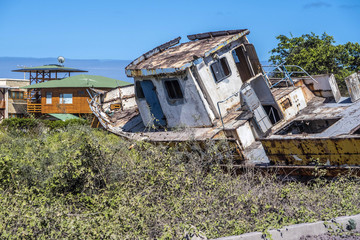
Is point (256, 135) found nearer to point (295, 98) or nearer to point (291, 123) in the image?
point (291, 123)

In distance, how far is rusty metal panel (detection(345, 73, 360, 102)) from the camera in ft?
36.7

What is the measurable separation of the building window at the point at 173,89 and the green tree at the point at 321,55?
466 inches

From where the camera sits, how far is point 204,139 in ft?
32.8

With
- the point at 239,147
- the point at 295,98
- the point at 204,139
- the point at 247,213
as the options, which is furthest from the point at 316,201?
the point at 295,98

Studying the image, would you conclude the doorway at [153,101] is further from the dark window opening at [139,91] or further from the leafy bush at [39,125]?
the leafy bush at [39,125]

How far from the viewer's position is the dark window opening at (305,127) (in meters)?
10.8

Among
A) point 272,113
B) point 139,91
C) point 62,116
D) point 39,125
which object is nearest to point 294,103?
point 272,113

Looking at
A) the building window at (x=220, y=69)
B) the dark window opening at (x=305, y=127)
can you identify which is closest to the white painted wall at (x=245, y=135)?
the dark window opening at (x=305, y=127)

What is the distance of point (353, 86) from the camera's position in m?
11.3

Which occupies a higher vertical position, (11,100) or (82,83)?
(11,100)

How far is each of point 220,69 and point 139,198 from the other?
21.2 feet

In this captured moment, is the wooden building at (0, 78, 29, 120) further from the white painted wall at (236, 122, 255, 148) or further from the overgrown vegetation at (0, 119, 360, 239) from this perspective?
the white painted wall at (236, 122, 255, 148)

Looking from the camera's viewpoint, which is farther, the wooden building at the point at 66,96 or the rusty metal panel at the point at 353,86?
the wooden building at the point at 66,96

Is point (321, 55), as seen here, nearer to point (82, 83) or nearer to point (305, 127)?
point (305, 127)
